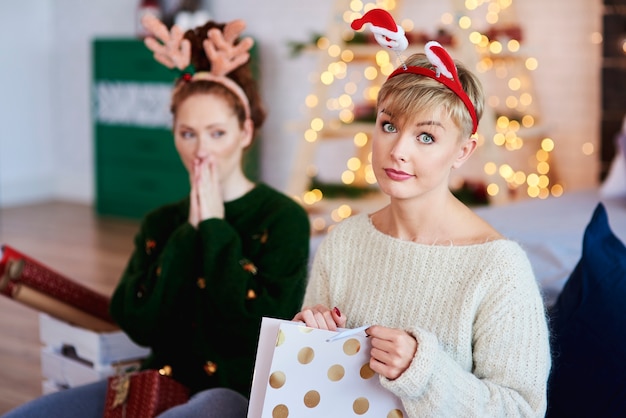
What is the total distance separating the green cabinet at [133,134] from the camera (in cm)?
545

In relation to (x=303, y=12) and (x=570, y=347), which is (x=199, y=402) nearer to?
(x=570, y=347)

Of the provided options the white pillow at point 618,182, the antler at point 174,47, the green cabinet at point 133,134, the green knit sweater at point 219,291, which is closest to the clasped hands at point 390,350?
the green knit sweater at point 219,291

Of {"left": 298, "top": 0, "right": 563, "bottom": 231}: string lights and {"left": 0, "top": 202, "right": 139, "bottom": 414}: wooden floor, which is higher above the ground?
{"left": 298, "top": 0, "right": 563, "bottom": 231}: string lights

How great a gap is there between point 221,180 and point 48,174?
471 centimetres

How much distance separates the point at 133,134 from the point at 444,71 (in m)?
4.50

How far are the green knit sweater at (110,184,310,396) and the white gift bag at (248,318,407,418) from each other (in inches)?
24.2

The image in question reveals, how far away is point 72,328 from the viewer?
7.66 ft

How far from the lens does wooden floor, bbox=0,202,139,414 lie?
3213 mm

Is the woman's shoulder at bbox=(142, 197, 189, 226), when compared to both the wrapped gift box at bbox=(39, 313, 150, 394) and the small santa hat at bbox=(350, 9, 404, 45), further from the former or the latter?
the small santa hat at bbox=(350, 9, 404, 45)

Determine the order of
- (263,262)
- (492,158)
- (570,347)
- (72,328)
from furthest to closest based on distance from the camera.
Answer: (492,158) < (72,328) < (263,262) < (570,347)

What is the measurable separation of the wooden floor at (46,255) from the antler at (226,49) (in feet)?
4.51

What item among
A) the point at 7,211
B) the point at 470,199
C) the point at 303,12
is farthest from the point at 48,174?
the point at 470,199

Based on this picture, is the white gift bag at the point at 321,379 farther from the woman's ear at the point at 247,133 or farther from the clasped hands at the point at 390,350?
the woman's ear at the point at 247,133

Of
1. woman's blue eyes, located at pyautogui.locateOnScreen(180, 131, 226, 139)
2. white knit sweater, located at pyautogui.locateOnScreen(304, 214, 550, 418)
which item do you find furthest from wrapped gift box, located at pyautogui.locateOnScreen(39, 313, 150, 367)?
white knit sweater, located at pyautogui.locateOnScreen(304, 214, 550, 418)
